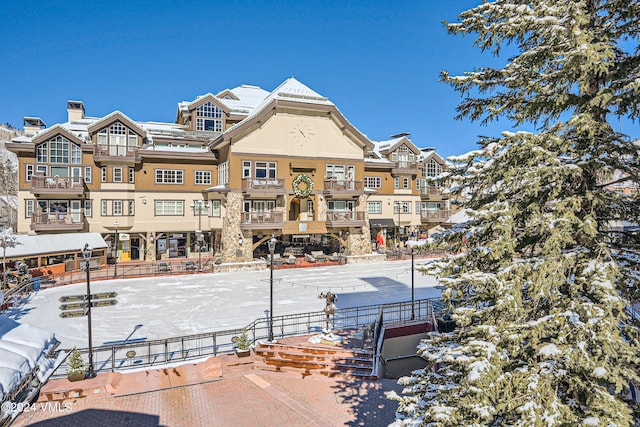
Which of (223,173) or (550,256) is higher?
(223,173)

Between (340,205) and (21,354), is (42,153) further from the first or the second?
(21,354)

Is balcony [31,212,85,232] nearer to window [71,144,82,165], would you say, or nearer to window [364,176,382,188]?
window [71,144,82,165]

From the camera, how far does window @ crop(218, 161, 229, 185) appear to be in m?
29.1

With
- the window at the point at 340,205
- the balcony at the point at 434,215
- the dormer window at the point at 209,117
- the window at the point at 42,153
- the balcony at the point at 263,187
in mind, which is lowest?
the balcony at the point at 434,215

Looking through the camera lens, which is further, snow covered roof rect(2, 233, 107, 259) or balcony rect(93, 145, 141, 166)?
balcony rect(93, 145, 141, 166)

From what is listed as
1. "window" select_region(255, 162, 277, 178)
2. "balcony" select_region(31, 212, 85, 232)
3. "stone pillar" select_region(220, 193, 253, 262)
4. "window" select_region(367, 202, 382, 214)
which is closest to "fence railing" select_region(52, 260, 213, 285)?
"stone pillar" select_region(220, 193, 253, 262)

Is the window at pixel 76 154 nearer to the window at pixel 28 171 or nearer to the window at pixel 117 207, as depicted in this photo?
the window at pixel 28 171

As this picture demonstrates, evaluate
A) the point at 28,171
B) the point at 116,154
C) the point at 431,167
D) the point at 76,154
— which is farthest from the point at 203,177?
the point at 431,167

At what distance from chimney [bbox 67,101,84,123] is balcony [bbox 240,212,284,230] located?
19404 millimetres

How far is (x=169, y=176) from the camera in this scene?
3125cm

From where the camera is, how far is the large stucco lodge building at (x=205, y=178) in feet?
92.6

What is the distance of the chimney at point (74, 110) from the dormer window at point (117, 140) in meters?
7.21

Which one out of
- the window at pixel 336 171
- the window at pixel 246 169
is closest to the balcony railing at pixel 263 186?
the window at pixel 246 169

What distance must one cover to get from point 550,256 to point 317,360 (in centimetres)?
930
